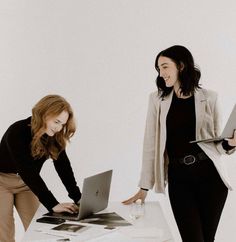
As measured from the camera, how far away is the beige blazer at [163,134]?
7.75 feet

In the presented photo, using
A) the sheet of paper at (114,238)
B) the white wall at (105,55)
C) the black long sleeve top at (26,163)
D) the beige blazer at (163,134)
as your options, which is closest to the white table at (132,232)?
the sheet of paper at (114,238)

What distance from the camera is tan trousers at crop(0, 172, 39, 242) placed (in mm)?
2570

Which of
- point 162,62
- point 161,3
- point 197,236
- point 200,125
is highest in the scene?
point 161,3

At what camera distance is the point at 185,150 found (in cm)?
233

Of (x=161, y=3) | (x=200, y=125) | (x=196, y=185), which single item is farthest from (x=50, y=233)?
(x=161, y=3)

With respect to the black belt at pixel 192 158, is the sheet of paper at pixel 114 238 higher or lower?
lower

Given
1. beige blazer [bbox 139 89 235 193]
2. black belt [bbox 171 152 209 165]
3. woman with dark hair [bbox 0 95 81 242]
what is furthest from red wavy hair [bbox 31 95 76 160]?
black belt [bbox 171 152 209 165]

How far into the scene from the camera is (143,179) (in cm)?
257

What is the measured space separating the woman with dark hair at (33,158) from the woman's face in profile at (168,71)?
1.94ft

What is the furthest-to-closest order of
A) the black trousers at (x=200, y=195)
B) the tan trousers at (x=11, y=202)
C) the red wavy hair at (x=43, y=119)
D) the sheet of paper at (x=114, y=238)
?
the tan trousers at (x=11, y=202)
the red wavy hair at (x=43, y=119)
the black trousers at (x=200, y=195)
the sheet of paper at (x=114, y=238)

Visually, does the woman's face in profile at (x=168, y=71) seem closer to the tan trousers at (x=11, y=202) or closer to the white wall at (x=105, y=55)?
the tan trousers at (x=11, y=202)

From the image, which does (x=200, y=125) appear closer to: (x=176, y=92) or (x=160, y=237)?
(x=176, y=92)

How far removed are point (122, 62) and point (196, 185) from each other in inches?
68.9

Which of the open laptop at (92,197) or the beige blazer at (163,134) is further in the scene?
the beige blazer at (163,134)
